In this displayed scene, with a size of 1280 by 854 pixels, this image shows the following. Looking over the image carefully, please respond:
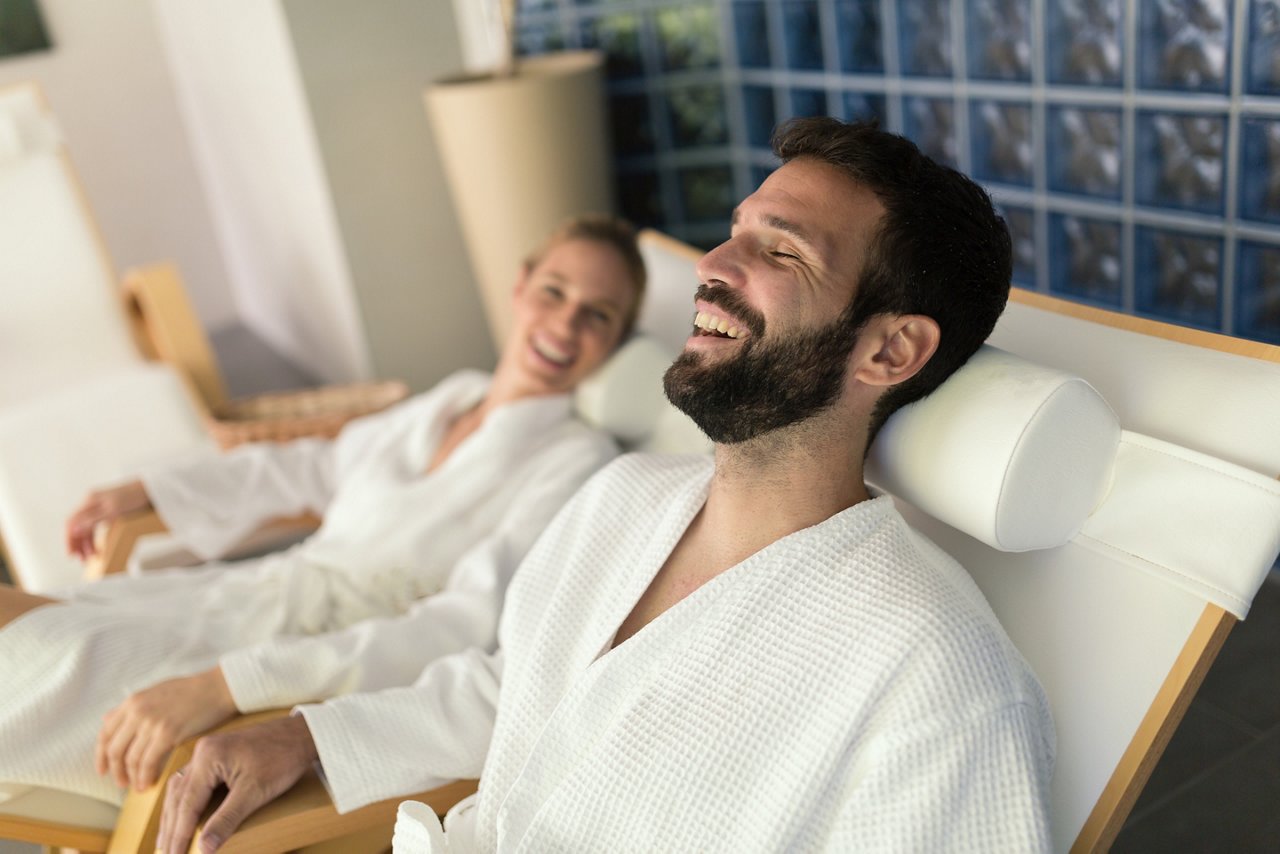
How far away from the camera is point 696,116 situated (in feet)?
11.0

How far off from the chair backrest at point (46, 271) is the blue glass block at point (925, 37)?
6.98 feet

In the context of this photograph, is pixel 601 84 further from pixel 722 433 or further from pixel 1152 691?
pixel 1152 691

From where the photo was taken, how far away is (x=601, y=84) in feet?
10.8

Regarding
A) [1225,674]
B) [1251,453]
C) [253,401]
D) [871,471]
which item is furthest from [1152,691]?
[253,401]

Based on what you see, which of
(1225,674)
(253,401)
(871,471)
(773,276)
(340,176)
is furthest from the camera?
(340,176)

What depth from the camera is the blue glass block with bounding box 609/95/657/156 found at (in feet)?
11.5

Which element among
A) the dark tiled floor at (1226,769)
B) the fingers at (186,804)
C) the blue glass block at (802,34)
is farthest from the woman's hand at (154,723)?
the blue glass block at (802,34)

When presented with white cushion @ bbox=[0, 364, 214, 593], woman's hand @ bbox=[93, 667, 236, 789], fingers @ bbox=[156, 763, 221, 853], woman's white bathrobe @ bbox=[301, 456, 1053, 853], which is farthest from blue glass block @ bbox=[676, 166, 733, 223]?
fingers @ bbox=[156, 763, 221, 853]

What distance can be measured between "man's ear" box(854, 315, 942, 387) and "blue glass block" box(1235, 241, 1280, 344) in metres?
1.05

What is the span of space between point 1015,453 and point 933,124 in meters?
1.57

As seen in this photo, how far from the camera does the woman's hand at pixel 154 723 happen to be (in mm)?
1560

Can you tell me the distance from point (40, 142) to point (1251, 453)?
10.3 feet

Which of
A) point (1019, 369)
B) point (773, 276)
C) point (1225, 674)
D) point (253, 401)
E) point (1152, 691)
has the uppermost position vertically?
point (773, 276)

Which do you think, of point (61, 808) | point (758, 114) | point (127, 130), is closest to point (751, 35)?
point (758, 114)
